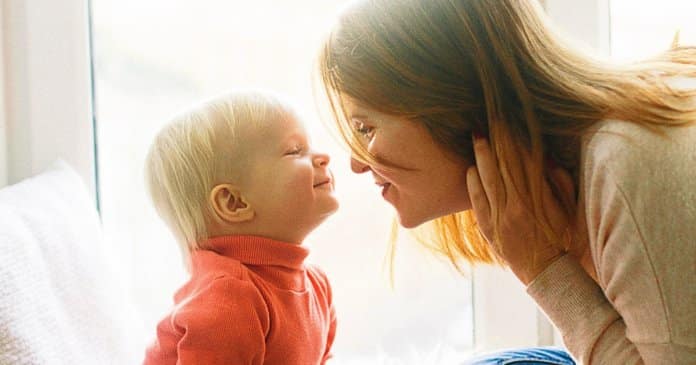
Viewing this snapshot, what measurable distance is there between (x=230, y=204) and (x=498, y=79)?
458mm

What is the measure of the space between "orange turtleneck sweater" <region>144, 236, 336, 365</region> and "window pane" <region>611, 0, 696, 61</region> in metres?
0.81

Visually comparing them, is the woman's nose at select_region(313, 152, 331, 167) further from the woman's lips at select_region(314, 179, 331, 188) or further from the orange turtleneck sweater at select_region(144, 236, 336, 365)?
the orange turtleneck sweater at select_region(144, 236, 336, 365)

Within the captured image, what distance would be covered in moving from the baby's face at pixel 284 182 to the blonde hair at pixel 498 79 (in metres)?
0.19

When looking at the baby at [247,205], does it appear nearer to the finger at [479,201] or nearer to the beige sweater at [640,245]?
the finger at [479,201]

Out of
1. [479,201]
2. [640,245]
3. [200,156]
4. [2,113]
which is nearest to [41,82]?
[2,113]

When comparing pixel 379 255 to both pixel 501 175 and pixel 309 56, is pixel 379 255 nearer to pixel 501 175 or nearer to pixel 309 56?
pixel 309 56

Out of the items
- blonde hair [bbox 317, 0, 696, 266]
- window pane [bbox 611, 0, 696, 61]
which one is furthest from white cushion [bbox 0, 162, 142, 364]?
window pane [bbox 611, 0, 696, 61]

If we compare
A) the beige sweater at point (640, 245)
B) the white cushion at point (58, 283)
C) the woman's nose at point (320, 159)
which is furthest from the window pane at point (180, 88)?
the beige sweater at point (640, 245)

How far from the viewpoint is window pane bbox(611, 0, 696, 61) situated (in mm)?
1689

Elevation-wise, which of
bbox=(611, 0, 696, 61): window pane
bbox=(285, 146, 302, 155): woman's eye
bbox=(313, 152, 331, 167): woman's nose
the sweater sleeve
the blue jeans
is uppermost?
bbox=(611, 0, 696, 61): window pane

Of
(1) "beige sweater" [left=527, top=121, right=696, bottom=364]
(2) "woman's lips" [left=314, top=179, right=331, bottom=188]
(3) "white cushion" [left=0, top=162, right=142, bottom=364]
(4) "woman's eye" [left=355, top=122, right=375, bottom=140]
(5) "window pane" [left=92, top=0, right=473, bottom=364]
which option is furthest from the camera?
(5) "window pane" [left=92, top=0, right=473, bottom=364]

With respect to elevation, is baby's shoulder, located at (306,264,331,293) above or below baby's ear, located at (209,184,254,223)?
below

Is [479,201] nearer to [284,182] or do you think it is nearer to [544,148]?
[544,148]

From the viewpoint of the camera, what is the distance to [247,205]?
131 cm
